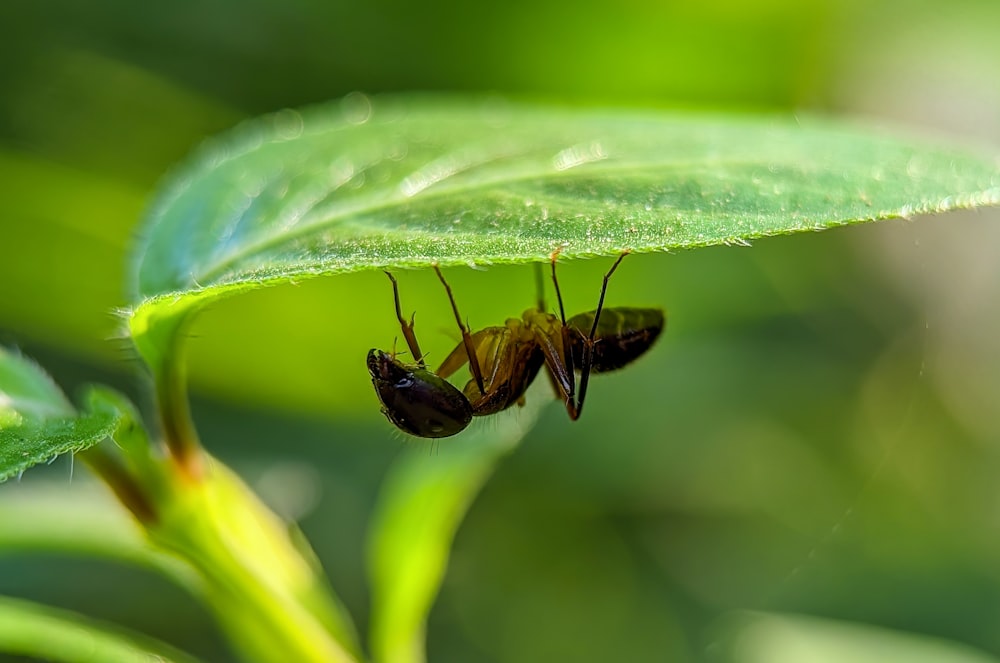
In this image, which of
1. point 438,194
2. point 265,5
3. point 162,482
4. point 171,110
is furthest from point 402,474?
point 265,5

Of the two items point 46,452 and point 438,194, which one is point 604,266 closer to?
Result: point 438,194

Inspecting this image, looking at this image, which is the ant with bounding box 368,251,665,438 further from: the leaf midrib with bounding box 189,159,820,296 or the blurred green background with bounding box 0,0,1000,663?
the leaf midrib with bounding box 189,159,820,296

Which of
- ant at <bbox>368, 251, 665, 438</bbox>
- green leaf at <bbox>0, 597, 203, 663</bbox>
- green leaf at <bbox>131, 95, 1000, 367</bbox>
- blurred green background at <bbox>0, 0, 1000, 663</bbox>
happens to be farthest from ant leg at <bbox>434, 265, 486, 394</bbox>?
green leaf at <bbox>0, 597, 203, 663</bbox>

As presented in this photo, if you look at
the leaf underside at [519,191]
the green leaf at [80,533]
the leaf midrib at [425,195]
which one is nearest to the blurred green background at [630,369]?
the green leaf at [80,533]

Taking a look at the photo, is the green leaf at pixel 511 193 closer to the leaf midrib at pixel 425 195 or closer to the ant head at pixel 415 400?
the leaf midrib at pixel 425 195

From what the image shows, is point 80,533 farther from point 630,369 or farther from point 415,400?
point 630,369

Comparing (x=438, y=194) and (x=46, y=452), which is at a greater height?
(x=438, y=194)
